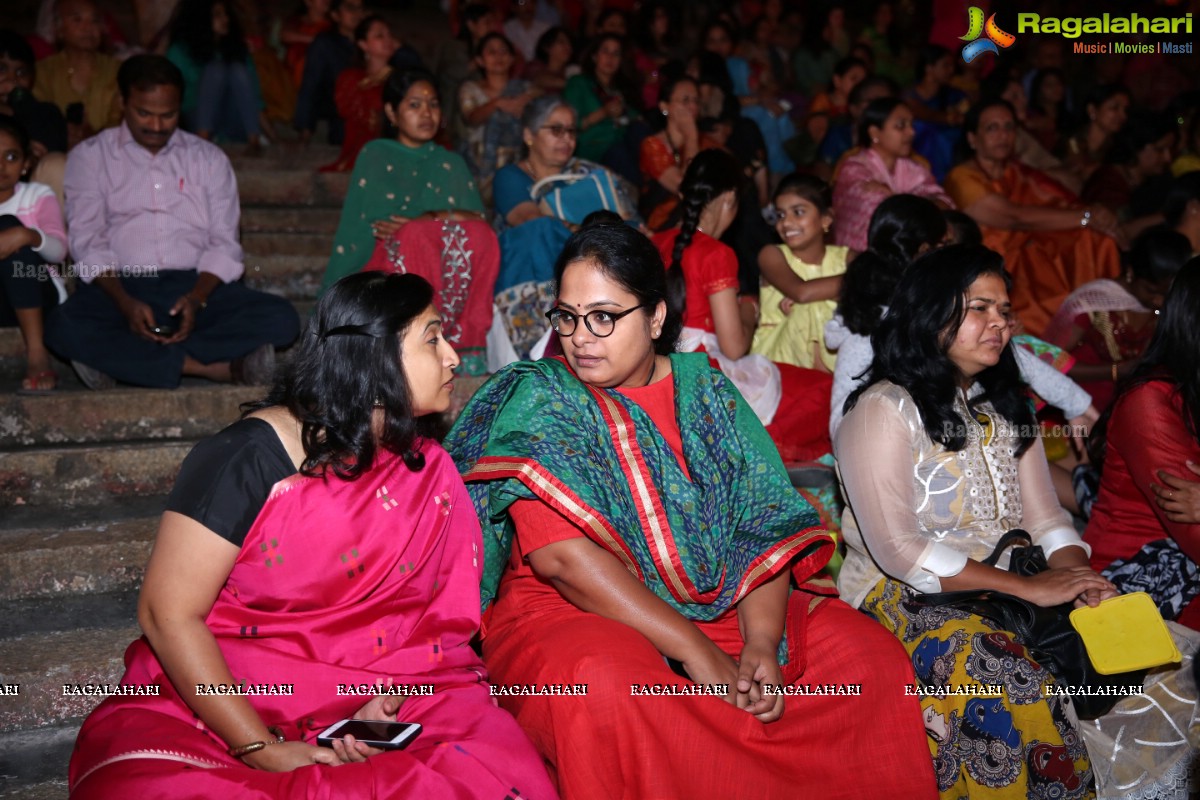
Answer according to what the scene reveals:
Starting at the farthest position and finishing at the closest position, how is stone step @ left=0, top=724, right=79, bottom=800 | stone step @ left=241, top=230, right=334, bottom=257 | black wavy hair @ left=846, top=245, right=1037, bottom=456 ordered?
stone step @ left=241, top=230, right=334, bottom=257
black wavy hair @ left=846, top=245, right=1037, bottom=456
stone step @ left=0, top=724, right=79, bottom=800

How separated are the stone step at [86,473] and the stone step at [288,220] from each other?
1953mm

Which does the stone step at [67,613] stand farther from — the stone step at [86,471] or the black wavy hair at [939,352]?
the black wavy hair at [939,352]

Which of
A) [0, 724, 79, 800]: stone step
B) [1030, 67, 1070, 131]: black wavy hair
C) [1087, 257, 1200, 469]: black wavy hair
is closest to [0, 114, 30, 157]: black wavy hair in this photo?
[0, 724, 79, 800]: stone step

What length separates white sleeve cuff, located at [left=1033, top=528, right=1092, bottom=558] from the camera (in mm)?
2998

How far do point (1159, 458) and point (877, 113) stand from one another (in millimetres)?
3101

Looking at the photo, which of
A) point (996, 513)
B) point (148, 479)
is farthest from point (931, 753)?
point (148, 479)

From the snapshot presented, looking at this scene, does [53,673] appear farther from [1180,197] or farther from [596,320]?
[1180,197]

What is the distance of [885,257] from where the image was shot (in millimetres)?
3891

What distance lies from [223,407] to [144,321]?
447 mm

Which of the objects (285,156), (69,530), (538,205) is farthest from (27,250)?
(285,156)

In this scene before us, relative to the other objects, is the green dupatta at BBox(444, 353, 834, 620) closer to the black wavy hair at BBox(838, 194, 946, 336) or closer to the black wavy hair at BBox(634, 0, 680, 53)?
the black wavy hair at BBox(838, 194, 946, 336)

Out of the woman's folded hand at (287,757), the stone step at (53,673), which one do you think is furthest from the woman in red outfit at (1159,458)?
the stone step at (53,673)

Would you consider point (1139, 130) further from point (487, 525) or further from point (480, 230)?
point (487, 525)

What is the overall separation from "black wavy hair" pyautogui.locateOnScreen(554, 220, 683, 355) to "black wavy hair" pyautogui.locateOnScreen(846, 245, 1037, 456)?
0.71 m
